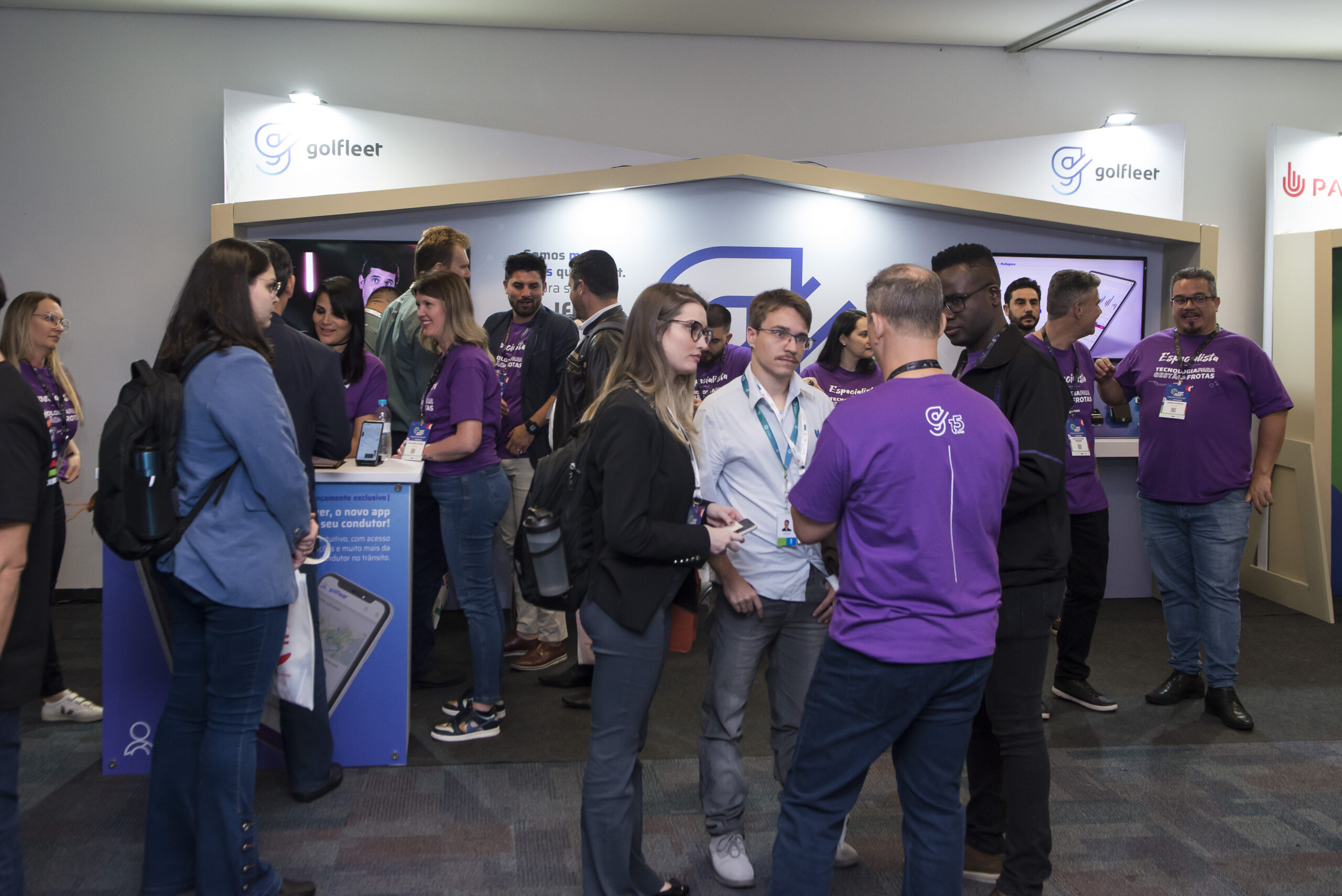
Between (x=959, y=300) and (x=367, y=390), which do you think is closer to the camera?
(x=959, y=300)

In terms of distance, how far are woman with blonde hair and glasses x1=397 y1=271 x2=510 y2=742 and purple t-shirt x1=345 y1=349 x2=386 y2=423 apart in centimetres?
35

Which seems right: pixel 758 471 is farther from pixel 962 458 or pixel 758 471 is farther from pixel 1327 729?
pixel 1327 729

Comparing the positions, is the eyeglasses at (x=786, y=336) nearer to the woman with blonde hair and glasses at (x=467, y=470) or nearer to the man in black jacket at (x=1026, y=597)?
the man in black jacket at (x=1026, y=597)

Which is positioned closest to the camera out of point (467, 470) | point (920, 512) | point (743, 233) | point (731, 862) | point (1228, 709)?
point (920, 512)

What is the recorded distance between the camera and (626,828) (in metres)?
2.15

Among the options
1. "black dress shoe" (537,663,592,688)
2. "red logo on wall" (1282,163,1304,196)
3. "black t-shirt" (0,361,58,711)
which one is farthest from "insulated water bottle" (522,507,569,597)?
"red logo on wall" (1282,163,1304,196)

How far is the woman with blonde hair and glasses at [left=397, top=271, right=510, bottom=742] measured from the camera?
11.2ft

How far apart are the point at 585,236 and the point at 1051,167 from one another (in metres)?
3.07

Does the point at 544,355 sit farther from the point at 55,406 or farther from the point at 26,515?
the point at 26,515

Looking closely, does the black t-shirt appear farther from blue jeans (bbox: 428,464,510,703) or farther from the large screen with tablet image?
the large screen with tablet image

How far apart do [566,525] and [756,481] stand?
1.86 feet

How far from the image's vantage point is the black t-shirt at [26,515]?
1841 mm

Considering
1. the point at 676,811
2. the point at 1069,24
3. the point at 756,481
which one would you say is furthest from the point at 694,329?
the point at 1069,24

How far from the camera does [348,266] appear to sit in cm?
516
